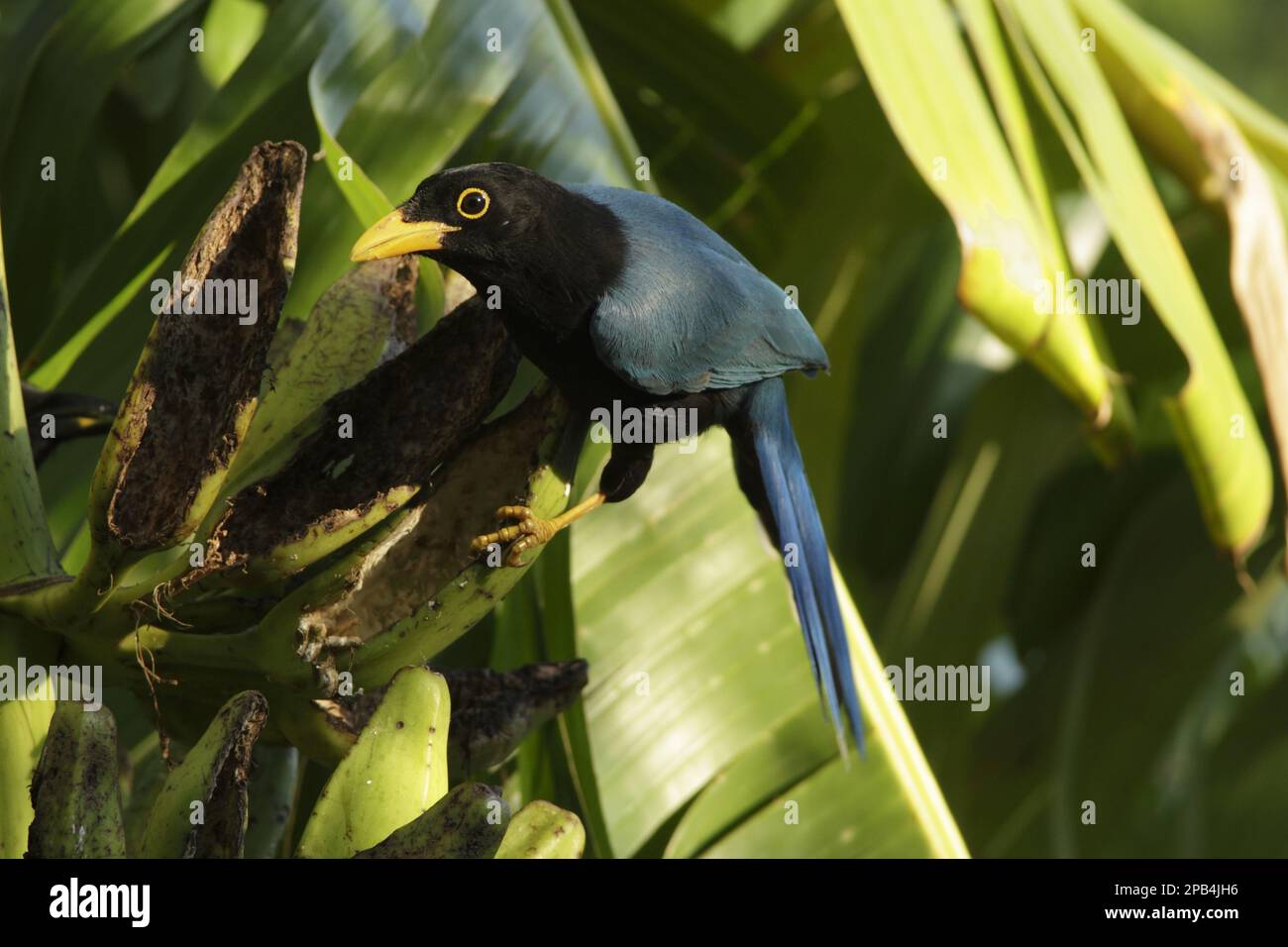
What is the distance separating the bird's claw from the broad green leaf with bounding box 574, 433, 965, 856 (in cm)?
56

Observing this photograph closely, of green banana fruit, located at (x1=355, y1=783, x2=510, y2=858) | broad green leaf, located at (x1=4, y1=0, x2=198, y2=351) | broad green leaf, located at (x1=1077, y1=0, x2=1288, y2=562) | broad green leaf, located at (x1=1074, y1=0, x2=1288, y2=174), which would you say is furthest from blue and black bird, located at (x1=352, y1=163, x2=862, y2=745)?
broad green leaf, located at (x1=1074, y1=0, x2=1288, y2=174)

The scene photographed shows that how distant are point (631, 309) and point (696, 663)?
0.54m

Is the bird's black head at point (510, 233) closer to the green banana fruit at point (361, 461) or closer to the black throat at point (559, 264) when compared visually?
the black throat at point (559, 264)

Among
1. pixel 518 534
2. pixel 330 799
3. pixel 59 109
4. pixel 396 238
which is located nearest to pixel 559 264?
pixel 396 238

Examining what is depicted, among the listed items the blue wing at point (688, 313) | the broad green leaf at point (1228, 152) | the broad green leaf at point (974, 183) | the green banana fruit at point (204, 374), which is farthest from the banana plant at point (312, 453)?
the broad green leaf at point (1228, 152)

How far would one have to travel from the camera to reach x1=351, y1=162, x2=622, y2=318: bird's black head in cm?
123

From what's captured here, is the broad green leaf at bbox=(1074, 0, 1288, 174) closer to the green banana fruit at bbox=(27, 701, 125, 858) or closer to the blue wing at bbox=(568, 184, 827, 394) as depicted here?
the blue wing at bbox=(568, 184, 827, 394)

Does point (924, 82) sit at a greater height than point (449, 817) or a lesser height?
greater

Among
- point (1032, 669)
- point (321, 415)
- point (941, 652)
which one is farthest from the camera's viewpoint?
point (1032, 669)

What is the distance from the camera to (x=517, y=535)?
1099mm

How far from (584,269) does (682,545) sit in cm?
49

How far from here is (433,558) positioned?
3.70ft

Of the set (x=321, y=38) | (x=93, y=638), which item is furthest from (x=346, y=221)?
(x=93, y=638)
